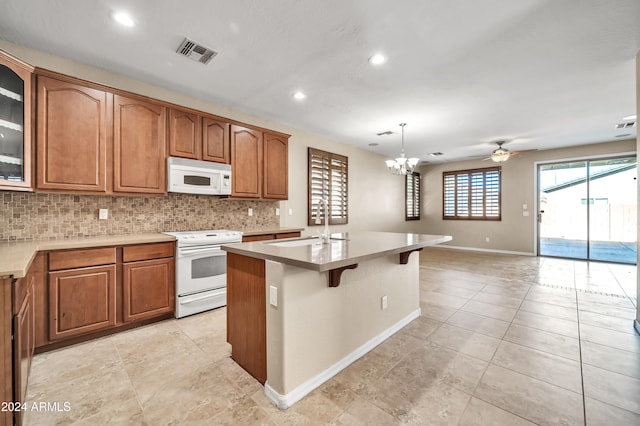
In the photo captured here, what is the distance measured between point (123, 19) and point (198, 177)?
1.60 meters

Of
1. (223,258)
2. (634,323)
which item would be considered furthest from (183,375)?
(634,323)

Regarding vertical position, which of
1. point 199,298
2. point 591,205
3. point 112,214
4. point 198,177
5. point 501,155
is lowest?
point 199,298

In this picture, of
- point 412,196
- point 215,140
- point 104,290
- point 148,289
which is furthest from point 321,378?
point 412,196

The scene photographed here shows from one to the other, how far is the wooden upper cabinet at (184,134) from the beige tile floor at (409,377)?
1.93m

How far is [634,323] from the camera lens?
2.69 meters

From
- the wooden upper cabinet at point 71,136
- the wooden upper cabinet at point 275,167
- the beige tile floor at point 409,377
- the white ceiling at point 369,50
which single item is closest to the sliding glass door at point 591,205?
the white ceiling at point 369,50

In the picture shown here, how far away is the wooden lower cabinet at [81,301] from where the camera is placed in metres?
2.24

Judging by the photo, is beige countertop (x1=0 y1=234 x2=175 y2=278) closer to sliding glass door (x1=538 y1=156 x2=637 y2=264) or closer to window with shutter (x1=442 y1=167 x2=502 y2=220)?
window with shutter (x1=442 y1=167 x2=502 y2=220)

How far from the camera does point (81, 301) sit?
7.74 feet

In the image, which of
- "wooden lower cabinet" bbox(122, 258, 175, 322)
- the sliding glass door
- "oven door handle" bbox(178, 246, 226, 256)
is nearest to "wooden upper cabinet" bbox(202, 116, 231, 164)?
"oven door handle" bbox(178, 246, 226, 256)

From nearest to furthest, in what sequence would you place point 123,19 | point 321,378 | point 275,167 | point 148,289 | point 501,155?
point 321,378 < point 123,19 < point 148,289 < point 275,167 < point 501,155

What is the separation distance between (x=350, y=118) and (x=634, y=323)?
4073 mm

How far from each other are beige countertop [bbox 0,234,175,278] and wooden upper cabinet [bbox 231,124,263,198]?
1.19 metres

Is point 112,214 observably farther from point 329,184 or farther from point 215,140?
point 329,184
